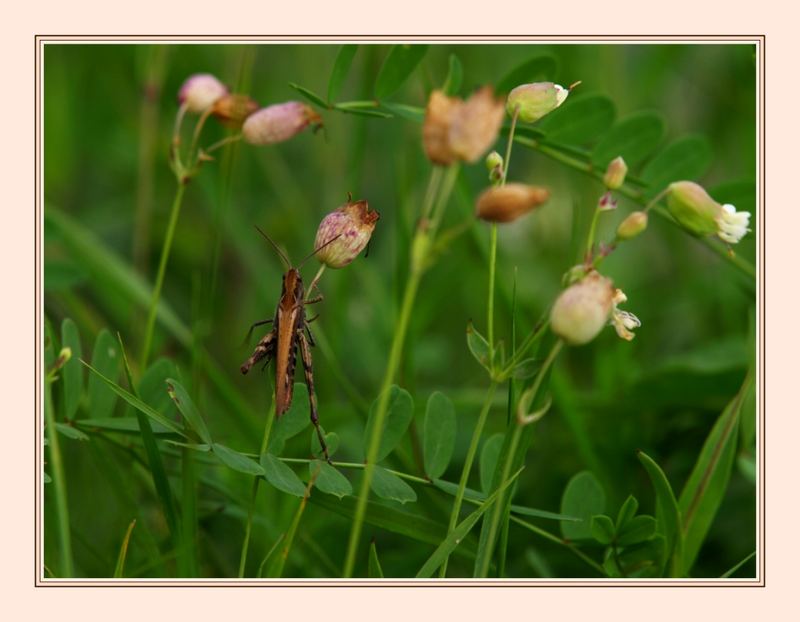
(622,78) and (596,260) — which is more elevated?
(622,78)

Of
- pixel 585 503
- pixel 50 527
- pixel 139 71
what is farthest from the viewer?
pixel 139 71

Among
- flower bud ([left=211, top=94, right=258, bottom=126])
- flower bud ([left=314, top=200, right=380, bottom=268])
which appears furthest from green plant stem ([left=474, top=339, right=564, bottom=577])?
flower bud ([left=211, top=94, right=258, bottom=126])

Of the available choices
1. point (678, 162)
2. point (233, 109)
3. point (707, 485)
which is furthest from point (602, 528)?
point (233, 109)

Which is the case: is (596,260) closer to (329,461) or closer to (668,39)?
(329,461)

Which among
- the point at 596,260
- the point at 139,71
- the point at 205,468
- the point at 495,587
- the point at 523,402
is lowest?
the point at 495,587

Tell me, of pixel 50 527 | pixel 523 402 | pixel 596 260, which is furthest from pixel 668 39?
pixel 50 527

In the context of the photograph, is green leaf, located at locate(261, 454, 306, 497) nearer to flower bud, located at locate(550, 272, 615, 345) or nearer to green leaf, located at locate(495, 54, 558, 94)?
flower bud, located at locate(550, 272, 615, 345)

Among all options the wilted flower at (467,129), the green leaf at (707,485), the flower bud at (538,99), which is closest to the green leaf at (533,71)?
the flower bud at (538,99)

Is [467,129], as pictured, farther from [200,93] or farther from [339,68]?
[200,93]
